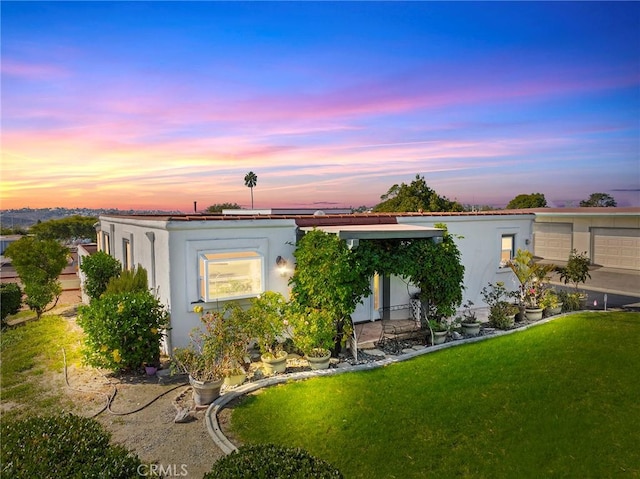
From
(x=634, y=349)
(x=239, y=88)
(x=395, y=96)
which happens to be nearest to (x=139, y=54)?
(x=239, y=88)

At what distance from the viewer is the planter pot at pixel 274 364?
10.3m

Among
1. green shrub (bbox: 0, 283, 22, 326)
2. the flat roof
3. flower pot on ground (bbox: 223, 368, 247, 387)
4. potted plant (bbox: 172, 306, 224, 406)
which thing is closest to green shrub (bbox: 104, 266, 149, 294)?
potted plant (bbox: 172, 306, 224, 406)

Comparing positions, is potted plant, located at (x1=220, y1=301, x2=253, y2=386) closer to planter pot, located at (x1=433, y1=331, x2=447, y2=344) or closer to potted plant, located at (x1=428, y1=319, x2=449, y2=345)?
potted plant, located at (x1=428, y1=319, x2=449, y2=345)

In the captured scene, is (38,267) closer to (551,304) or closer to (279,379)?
(279,379)

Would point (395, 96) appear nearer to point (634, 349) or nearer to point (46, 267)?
point (634, 349)

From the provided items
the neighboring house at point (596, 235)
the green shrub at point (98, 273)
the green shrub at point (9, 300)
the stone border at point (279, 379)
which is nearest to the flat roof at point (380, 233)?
the stone border at point (279, 379)

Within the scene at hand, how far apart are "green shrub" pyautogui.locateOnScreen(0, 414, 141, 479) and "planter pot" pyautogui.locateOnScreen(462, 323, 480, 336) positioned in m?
11.6

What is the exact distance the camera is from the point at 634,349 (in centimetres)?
1158

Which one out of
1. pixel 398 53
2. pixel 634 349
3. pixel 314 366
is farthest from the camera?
pixel 398 53

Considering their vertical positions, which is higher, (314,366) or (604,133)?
(604,133)

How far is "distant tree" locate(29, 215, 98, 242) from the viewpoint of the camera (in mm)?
76688

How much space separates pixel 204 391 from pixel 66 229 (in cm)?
8375

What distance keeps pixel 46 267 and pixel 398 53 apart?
760 inches

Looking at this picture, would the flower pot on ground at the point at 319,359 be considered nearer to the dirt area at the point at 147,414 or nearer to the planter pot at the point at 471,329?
the dirt area at the point at 147,414
